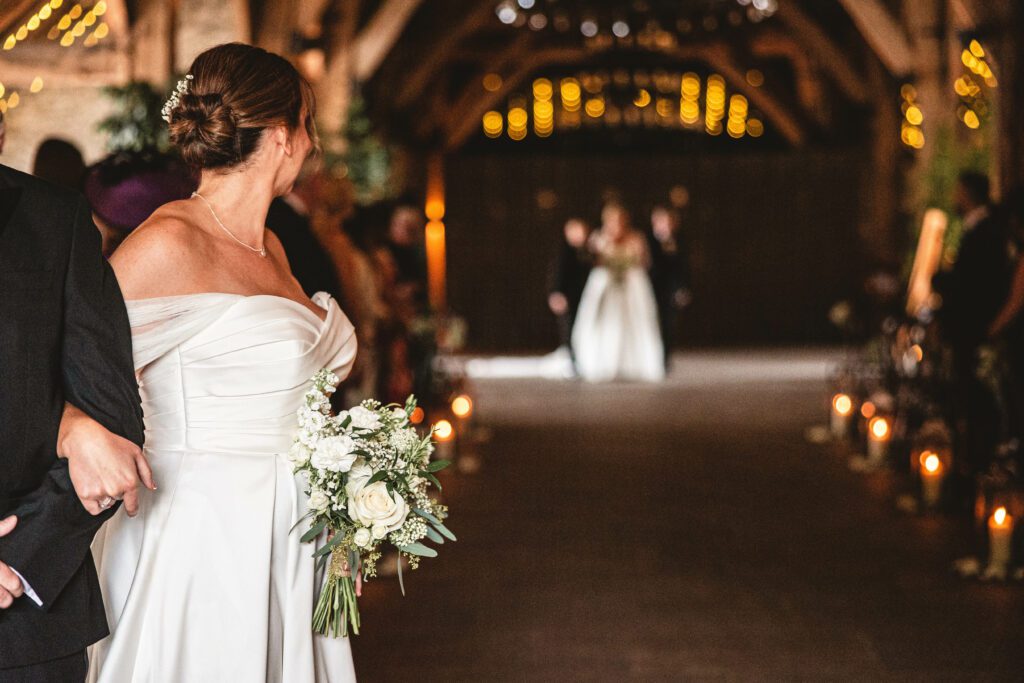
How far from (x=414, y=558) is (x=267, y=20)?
758cm

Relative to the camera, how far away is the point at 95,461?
182 centimetres

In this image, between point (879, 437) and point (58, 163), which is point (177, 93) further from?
point (879, 437)

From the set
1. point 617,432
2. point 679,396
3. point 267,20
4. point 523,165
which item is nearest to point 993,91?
point 617,432

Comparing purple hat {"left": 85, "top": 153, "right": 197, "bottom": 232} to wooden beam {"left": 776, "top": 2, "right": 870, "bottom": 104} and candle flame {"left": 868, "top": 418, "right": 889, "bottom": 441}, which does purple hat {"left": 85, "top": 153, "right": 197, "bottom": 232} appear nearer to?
candle flame {"left": 868, "top": 418, "right": 889, "bottom": 441}

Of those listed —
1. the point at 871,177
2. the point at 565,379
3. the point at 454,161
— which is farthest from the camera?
the point at 454,161

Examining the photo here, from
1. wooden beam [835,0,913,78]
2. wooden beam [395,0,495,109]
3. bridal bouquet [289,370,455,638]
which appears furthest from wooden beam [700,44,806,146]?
bridal bouquet [289,370,455,638]

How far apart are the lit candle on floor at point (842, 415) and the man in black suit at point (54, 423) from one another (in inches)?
289

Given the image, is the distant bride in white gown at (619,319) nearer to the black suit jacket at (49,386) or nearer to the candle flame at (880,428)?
the candle flame at (880,428)

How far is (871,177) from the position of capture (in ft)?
59.0

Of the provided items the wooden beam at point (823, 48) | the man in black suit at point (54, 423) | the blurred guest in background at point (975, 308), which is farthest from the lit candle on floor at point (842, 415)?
the wooden beam at point (823, 48)

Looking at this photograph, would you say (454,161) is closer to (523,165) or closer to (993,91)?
(523,165)

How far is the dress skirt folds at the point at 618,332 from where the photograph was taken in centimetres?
1355

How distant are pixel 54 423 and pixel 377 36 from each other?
11.0 m

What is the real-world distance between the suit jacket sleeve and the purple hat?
1.45m
